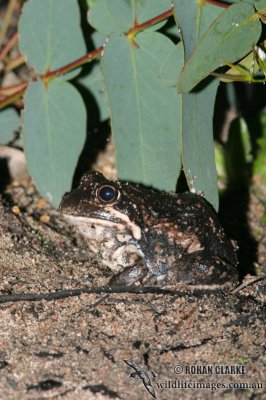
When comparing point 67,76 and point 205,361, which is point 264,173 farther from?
point 205,361

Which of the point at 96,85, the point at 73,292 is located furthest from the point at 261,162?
the point at 73,292

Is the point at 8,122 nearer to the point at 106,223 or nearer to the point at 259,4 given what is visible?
the point at 106,223

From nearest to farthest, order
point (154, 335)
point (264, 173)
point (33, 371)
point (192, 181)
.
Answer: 1. point (33, 371)
2. point (154, 335)
3. point (192, 181)
4. point (264, 173)

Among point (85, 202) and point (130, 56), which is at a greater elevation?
point (130, 56)

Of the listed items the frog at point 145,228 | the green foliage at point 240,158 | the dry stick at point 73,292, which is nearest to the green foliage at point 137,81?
the frog at point 145,228

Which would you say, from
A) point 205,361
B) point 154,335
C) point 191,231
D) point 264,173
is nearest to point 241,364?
point 205,361
